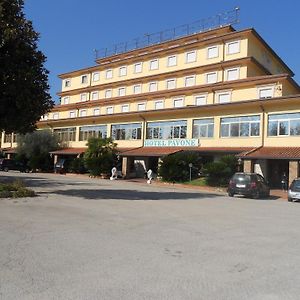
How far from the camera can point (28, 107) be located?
20203mm

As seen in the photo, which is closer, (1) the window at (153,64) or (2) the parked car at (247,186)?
(2) the parked car at (247,186)

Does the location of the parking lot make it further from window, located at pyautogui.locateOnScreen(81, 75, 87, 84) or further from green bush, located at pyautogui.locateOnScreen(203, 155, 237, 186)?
window, located at pyautogui.locateOnScreen(81, 75, 87, 84)

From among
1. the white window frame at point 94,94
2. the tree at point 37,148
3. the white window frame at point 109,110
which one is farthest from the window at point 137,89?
the tree at point 37,148

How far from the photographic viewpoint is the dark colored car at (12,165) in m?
55.0

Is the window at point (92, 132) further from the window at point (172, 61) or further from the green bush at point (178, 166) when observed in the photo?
the green bush at point (178, 166)

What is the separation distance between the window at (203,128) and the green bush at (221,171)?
6948mm

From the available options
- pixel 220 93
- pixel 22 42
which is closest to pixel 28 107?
pixel 22 42

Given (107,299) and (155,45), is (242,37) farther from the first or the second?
(107,299)

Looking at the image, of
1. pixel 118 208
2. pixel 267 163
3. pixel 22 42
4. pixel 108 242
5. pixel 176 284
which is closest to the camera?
pixel 176 284

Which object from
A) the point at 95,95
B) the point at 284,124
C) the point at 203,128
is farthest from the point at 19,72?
the point at 95,95

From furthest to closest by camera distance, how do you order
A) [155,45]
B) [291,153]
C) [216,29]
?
[155,45], [216,29], [291,153]

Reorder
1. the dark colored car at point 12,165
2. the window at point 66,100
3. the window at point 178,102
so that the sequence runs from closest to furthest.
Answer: the window at point 178,102 < the dark colored car at point 12,165 < the window at point 66,100

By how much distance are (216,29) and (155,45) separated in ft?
30.9

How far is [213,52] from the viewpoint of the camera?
1956 inches
